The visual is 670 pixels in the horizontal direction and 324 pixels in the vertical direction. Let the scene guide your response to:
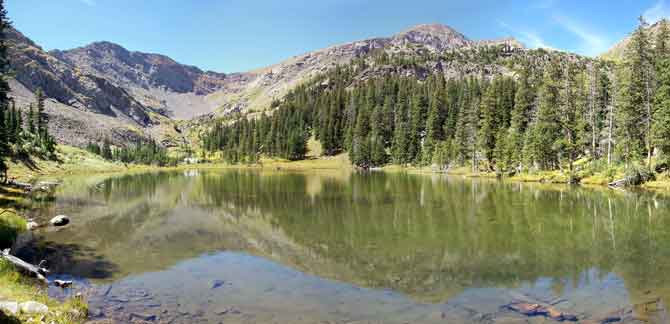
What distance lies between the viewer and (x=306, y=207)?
43.5 m

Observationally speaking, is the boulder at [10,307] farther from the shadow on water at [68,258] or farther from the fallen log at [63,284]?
the shadow on water at [68,258]

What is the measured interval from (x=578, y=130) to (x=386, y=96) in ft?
327

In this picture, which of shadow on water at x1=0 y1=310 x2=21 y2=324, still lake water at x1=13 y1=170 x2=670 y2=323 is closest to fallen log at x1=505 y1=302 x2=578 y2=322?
still lake water at x1=13 y1=170 x2=670 y2=323

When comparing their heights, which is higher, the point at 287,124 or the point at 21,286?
the point at 287,124

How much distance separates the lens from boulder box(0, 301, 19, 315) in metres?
11.3

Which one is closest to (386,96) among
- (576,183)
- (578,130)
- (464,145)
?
(464,145)

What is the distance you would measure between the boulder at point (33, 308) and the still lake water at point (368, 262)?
1.93m

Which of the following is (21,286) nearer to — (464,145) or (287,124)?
(464,145)

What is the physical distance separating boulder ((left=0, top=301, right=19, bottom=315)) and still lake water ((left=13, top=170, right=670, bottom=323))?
2596 mm

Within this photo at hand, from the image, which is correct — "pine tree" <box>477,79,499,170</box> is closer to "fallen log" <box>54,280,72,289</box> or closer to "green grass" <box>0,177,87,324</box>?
"fallen log" <box>54,280,72,289</box>

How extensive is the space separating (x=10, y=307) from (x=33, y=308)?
1.85 feet

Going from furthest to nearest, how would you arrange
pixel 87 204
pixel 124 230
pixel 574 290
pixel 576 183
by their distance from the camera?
pixel 576 183 < pixel 87 204 < pixel 124 230 < pixel 574 290

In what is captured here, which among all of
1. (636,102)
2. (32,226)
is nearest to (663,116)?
(636,102)

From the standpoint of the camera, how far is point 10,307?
1165cm
